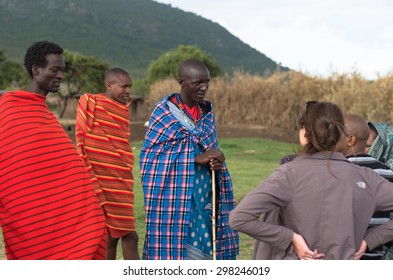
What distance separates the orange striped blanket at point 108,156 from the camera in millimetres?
5535

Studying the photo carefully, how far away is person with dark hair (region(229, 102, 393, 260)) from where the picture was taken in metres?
3.10

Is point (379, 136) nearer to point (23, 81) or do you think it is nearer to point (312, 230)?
point (312, 230)

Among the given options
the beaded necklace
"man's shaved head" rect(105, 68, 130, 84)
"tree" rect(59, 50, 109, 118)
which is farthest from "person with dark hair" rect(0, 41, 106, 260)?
"tree" rect(59, 50, 109, 118)

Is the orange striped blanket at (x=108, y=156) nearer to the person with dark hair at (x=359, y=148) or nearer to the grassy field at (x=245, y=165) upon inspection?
the grassy field at (x=245, y=165)

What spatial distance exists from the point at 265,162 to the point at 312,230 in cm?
1491

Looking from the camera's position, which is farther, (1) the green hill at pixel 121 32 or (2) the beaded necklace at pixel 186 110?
(1) the green hill at pixel 121 32

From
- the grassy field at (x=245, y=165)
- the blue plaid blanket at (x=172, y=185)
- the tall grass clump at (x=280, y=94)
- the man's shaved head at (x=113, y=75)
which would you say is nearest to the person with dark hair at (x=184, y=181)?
the blue plaid blanket at (x=172, y=185)

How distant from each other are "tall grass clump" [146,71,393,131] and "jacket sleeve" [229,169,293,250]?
17330mm

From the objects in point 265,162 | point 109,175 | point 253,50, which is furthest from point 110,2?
point 109,175

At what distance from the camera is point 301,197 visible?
3117mm

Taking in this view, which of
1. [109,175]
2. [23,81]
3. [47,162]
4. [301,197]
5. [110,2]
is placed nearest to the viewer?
[301,197]

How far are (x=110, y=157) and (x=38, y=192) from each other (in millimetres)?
1778

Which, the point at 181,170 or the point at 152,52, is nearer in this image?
the point at 181,170

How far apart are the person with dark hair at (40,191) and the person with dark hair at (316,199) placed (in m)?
1.12
